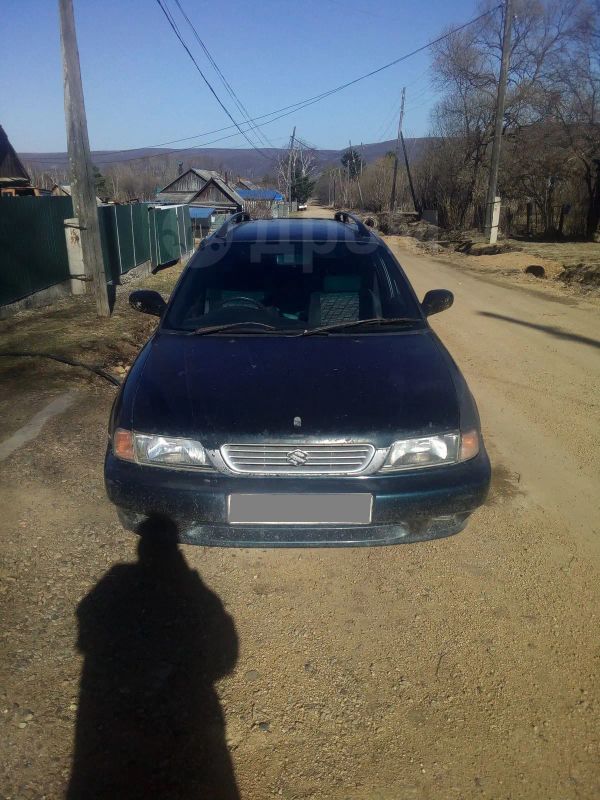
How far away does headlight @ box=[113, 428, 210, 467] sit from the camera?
2598mm

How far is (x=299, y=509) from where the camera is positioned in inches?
101

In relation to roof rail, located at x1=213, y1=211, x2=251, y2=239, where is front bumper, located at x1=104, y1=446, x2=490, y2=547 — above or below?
below

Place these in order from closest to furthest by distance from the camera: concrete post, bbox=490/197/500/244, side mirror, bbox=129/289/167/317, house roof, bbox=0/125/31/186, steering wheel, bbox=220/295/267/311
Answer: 1. steering wheel, bbox=220/295/267/311
2. side mirror, bbox=129/289/167/317
3. concrete post, bbox=490/197/500/244
4. house roof, bbox=0/125/31/186

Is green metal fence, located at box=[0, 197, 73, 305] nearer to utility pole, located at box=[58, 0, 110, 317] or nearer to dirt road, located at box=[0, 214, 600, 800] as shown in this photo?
utility pole, located at box=[58, 0, 110, 317]

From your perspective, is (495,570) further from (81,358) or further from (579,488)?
(81,358)

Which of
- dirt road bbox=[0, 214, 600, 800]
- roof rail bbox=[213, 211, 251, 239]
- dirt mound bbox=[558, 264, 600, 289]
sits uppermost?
roof rail bbox=[213, 211, 251, 239]

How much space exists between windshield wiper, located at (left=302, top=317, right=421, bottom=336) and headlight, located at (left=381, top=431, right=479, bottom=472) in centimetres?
108

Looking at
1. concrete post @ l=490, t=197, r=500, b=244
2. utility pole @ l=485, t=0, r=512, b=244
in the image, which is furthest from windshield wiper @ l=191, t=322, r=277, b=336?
concrete post @ l=490, t=197, r=500, b=244

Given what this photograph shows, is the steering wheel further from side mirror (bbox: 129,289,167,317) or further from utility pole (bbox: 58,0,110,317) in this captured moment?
utility pole (bbox: 58,0,110,317)

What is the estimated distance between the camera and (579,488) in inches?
154

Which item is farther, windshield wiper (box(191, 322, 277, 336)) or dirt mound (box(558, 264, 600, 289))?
dirt mound (box(558, 264, 600, 289))

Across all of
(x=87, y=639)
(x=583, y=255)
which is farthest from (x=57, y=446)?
(x=583, y=255)

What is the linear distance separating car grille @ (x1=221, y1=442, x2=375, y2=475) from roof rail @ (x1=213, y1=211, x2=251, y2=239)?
234 cm

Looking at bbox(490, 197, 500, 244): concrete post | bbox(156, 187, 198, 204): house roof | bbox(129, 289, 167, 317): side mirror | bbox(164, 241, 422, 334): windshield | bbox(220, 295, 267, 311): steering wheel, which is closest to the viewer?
bbox(164, 241, 422, 334): windshield
